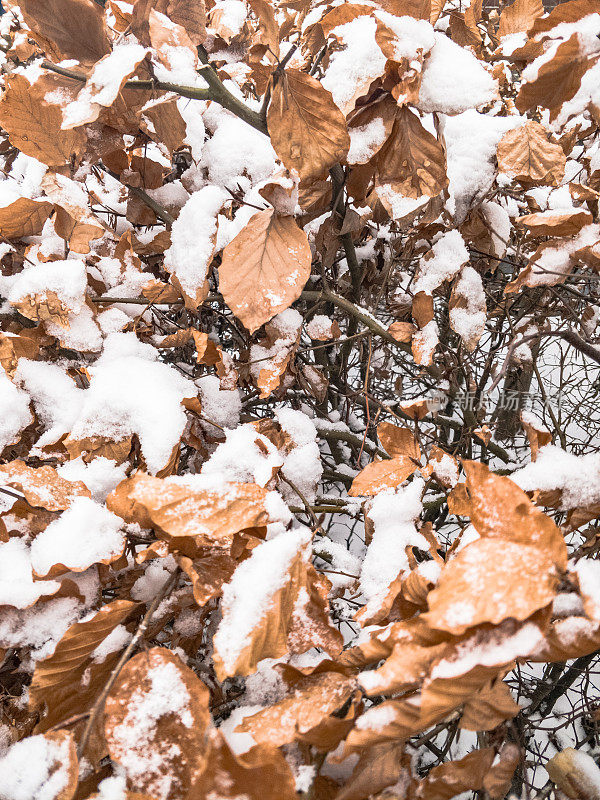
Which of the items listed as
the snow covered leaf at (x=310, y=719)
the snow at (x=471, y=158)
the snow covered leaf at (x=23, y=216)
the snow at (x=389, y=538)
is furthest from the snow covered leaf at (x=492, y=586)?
the snow covered leaf at (x=23, y=216)

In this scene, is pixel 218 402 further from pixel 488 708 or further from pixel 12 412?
pixel 488 708

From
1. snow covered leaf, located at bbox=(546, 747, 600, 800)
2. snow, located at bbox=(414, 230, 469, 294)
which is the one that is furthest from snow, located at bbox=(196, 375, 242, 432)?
snow covered leaf, located at bbox=(546, 747, 600, 800)

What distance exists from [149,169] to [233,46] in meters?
0.27

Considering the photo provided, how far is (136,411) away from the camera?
0.60 metres

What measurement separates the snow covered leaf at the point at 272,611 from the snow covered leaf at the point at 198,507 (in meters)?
0.04

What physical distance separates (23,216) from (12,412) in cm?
26

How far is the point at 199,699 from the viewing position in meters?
0.36

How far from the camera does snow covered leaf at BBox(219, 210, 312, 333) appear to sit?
521 millimetres

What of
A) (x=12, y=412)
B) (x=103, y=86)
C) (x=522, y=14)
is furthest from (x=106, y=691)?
(x=522, y=14)

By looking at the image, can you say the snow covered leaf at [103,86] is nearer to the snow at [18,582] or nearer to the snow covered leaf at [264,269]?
the snow covered leaf at [264,269]

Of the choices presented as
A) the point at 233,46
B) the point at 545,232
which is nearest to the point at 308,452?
the point at 545,232

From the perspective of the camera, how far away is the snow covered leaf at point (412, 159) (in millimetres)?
511

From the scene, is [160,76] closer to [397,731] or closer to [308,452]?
[308,452]

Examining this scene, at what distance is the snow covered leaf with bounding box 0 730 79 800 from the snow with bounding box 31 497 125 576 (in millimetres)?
123
